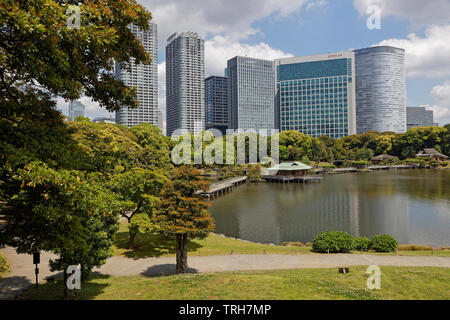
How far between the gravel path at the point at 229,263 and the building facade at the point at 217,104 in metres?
176

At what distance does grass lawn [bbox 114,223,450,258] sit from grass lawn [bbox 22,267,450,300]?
6.86 metres

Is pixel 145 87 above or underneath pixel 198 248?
above

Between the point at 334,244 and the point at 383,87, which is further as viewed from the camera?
the point at 383,87

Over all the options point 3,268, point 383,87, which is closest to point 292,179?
point 3,268

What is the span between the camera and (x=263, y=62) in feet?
579

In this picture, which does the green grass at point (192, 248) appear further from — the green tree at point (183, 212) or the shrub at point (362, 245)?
the green tree at point (183, 212)

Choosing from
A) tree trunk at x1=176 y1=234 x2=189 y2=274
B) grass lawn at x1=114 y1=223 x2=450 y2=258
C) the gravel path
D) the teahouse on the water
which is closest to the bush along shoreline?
grass lawn at x1=114 y1=223 x2=450 y2=258

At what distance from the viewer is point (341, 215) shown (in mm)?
31297

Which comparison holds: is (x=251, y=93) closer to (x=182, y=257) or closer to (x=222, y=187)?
(x=222, y=187)

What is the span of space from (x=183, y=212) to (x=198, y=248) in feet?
22.0

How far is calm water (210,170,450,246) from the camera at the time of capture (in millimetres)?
25062

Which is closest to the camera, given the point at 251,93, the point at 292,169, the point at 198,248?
the point at 198,248
